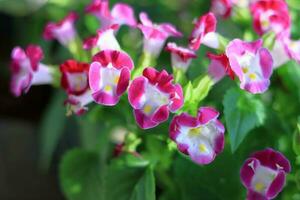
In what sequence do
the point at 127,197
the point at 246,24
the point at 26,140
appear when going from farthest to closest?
the point at 26,140 < the point at 246,24 < the point at 127,197

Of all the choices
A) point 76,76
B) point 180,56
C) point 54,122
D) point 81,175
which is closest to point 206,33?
point 180,56

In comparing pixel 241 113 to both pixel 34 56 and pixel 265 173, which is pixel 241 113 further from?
pixel 34 56

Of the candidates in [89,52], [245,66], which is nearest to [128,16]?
[89,52]

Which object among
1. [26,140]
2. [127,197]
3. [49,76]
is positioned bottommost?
[26,140]

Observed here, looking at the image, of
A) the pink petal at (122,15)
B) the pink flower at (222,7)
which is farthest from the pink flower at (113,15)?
the pink flower at (222,7)

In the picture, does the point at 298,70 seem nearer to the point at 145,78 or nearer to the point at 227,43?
the point at 227,43

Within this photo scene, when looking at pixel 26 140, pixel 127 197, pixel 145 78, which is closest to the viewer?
pixel 145 78

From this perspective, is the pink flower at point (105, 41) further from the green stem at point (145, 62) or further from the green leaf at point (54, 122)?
the green leaf at point (54, 122)
